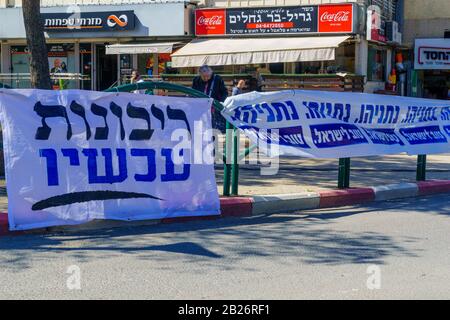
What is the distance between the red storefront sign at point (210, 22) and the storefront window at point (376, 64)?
16.8ft

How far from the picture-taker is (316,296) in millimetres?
5188

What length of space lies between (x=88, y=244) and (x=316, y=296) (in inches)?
106

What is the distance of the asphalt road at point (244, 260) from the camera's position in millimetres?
5328

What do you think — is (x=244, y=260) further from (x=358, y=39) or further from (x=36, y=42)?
(x=358, y=39)

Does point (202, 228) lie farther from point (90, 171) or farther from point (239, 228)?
point (90, 171)

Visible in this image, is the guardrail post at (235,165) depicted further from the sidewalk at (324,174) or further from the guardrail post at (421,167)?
the guardrail post at (421,167)

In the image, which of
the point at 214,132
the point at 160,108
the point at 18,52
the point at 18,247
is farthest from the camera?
the point at 18,52

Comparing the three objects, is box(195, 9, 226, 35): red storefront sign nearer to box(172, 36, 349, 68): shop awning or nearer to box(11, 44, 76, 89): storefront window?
box(172, 36, 349, 68): shop awning

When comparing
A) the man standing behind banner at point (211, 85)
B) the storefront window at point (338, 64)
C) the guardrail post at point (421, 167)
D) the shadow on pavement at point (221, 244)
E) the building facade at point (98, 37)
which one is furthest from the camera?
the building facade at point (98, 37)

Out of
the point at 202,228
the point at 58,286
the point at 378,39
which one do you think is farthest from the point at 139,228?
the point at 378,39

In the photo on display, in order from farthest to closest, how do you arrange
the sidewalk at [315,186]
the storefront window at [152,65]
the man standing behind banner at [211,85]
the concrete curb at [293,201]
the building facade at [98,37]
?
the storefront window at [152,65]
the building facade at [98,37]
the man standing behind banner at [211,85]
the sidewalk at [315,186]
the concrete curb at [293,201]

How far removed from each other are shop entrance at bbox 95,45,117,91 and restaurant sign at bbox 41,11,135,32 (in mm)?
1489

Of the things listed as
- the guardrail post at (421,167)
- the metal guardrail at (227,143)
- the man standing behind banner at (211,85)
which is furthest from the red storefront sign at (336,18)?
the metal guardrail at (227,143)

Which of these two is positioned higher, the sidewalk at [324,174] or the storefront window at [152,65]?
the storefront window at [152,65]
